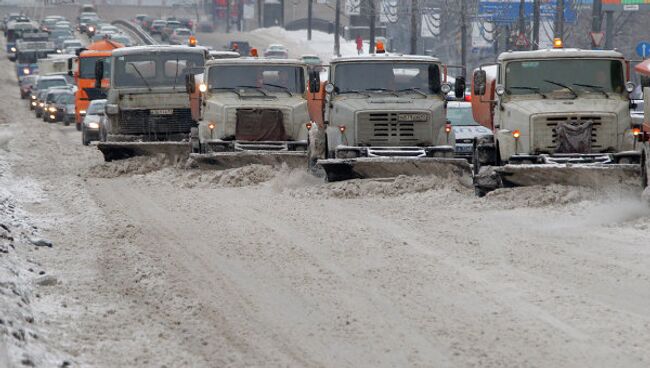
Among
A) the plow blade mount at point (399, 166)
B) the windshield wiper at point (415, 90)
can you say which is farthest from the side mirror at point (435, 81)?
the plow blade mount at point (399, 166)

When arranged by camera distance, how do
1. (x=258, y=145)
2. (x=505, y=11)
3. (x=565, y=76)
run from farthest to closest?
1. (x=505, y=11)
2. (x=258, y=145)
3. (x=565, y=76)

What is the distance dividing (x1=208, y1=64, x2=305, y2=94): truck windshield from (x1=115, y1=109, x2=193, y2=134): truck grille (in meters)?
2.75

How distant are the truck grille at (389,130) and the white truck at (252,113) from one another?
1.76 metres

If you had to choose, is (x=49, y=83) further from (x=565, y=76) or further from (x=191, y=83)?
(x=565, y=76)

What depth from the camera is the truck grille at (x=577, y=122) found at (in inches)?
724

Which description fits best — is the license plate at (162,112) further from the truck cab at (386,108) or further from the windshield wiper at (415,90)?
the windshield wiper at (415,90)

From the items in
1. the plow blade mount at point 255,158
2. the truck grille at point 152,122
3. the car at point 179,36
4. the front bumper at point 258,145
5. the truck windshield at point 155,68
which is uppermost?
the car at point 179,36

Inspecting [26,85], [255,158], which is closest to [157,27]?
[26,85]

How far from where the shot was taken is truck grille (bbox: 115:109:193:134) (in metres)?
25.7

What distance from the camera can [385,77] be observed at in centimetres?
2119

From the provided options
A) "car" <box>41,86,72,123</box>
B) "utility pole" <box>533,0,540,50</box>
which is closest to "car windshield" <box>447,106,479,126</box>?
"utility pole" <box>533,0,540,50</box>

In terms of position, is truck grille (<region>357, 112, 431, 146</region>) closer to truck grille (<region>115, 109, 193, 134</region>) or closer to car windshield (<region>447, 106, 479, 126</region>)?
car windshield (<region>447, 106, 479, 126</region>)

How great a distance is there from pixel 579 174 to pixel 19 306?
8869mm

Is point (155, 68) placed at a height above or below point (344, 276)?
above
